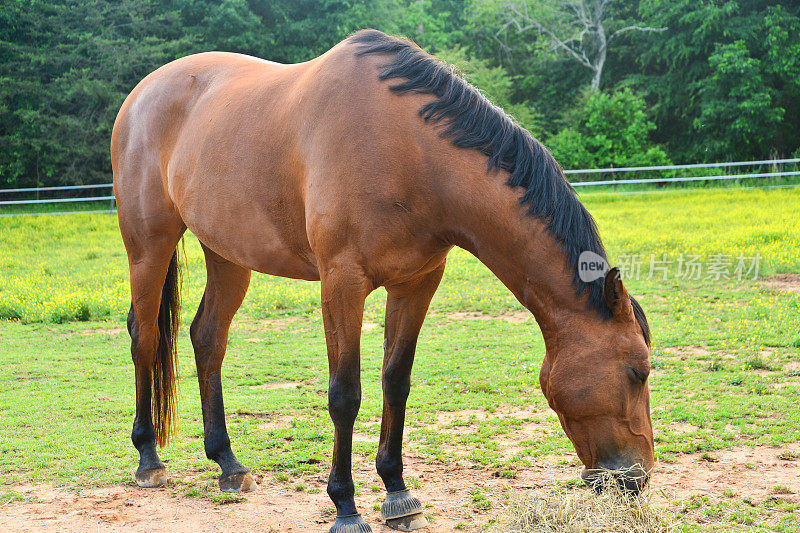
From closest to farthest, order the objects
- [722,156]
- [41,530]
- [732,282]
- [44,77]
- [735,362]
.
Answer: [41,530], [735,362], [732,282], [44,77], [722,156]

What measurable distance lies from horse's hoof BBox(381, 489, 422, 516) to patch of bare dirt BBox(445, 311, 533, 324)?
514 centimetres

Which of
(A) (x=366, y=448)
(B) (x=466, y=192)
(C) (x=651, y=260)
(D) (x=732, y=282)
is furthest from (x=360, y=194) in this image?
(C) (x=651, y=260)

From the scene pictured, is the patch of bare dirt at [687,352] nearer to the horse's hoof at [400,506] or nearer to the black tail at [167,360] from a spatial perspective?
the horse's hoof at [400,506]

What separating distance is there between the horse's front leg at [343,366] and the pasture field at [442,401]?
28 centimetres

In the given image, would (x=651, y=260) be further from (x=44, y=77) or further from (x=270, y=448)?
(x=44, y=77)

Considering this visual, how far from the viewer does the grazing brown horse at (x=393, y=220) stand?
3.01m

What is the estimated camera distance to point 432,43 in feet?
104

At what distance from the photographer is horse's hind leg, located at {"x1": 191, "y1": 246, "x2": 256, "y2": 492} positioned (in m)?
4.35

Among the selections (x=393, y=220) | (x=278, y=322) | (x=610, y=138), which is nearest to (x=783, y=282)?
(x=278, y=322)

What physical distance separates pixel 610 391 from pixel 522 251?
0.68 m

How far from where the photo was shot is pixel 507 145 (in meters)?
3.18

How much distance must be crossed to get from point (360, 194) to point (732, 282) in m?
8.26

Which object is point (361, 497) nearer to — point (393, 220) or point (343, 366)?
point (343, 366)

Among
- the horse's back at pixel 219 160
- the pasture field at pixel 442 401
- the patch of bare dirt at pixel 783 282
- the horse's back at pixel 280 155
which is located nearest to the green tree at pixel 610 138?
the pasture field at pixel 442 401
